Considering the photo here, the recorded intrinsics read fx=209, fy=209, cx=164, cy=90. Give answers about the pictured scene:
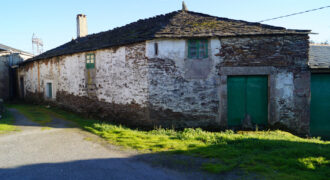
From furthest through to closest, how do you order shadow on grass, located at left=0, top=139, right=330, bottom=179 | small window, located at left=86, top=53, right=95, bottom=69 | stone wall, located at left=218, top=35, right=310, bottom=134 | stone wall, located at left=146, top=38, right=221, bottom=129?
small window, located at left=86, top=53, right=95, bottom=69 → stone wall, located at left=146, top=38, right=221, bottom=129 → stone wall, located at left=218, top=35, right=310, bottom=134 → shadow on grass, located at left=0, top=139, right=330, bottom=179

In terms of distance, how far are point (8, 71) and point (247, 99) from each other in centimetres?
2137

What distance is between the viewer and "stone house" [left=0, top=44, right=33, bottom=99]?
19078 mm

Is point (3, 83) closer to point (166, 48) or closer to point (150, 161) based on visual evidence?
point (166, 48)

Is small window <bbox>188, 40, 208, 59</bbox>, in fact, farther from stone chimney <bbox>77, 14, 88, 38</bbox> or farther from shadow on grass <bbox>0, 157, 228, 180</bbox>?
stone chimney <bbox>77, 14, 88, 38</bbox>

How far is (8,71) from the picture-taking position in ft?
64.6

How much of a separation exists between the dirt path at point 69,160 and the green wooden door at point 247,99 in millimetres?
→ 5201

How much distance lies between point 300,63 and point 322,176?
6.13 meters

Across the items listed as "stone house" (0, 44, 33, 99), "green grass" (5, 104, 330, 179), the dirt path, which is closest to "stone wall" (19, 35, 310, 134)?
"green grass" (5, 104, 330, 179)

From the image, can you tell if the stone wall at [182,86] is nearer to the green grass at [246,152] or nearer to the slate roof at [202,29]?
the slate roof at [202,29]

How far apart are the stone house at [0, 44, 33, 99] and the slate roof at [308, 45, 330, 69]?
893 inches

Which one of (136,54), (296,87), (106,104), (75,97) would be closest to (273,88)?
(296,87)

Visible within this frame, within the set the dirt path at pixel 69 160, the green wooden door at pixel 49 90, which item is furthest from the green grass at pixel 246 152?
→ the green wooden door at pixel 49 90

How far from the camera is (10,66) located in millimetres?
19828

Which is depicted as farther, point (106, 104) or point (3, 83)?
point (3, 83)
